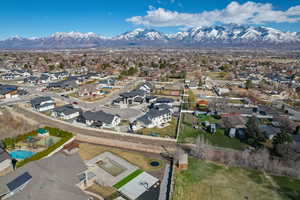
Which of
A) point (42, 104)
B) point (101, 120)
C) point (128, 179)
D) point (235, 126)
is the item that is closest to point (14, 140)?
point (101, 120)

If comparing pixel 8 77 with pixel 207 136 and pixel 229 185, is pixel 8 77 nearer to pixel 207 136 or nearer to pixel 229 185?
pixel 207 136

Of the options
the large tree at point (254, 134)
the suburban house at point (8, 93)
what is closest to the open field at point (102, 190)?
the large tree at point (254, 134)

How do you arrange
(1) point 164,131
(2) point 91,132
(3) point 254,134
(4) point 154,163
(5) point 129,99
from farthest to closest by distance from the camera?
1. (5) point 129,99
2. (1) point 164,131
3. (2) point 91,132
4. (3) point 254,134
5. (4) point 154,163

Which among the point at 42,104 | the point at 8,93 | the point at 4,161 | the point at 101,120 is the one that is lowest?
the point at 4,161

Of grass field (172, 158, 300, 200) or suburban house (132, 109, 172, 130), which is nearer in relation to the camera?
grass field (172, 158, 300, 200)

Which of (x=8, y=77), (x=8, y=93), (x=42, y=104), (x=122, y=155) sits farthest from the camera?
(x=8, y=77)

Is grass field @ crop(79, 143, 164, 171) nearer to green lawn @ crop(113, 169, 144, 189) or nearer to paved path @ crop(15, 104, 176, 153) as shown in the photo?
green lawn @ crop(113, 169, 144, 189)

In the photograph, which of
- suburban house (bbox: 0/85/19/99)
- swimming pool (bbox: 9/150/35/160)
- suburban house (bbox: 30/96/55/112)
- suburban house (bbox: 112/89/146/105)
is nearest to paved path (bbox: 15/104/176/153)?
suburban house (bbox: 30/96/55/112)
